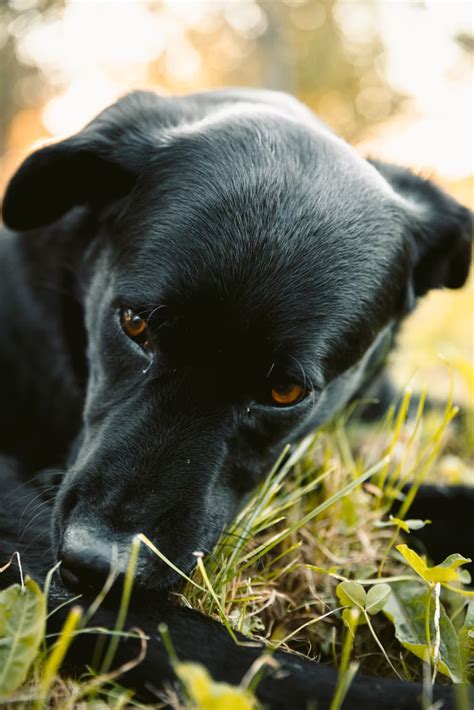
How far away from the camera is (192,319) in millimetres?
1728

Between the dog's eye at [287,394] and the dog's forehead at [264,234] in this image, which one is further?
the dog's eye at [287,394]

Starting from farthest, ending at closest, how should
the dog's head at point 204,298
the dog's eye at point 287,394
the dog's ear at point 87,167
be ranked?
the dog's ear at point 87,167, the dog's eye at point 287,394, the dog's head at point 204,298

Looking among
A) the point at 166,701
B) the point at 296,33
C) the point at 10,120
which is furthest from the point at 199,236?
the point at 296,33

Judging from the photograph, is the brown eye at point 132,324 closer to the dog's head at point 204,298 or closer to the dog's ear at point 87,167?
the dog's head at point 204,298

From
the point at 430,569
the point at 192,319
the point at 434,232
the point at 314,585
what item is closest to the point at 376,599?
the point at 430,569

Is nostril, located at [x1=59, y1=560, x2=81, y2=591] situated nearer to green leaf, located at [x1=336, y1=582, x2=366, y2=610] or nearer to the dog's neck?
green leaf, located at [x1=336, y1=582, x2=366, y2=610]

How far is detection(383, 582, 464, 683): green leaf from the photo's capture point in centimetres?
149

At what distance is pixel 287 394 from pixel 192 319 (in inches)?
13.7

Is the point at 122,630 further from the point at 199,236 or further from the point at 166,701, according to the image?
the point at 199,236

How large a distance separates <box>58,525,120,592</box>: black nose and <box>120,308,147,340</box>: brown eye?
61 cm

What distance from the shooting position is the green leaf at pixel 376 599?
1.57 meters

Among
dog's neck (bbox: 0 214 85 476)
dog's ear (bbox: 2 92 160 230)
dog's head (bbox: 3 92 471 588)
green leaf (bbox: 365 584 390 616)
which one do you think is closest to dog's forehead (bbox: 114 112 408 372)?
dog's head (bbox: 3 92 471 588)

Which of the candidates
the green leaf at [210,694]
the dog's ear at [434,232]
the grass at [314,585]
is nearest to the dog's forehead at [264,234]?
the dog's ear at [434,232]

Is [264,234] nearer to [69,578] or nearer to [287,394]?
[287,394]
